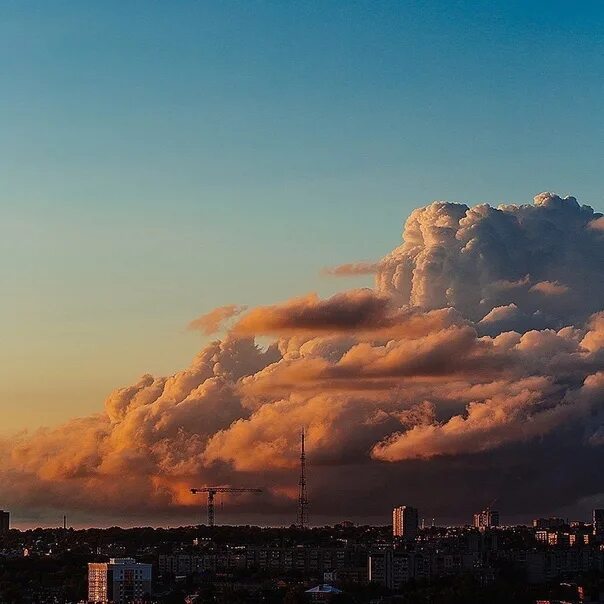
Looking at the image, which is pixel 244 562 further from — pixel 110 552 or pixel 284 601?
pixel 284 601

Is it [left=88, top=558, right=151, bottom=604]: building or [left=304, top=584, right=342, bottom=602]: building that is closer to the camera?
[left=304, top=584, right=342, bottom=602]: building

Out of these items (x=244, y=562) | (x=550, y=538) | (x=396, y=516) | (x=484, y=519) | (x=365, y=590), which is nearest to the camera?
(x=365, y=590)

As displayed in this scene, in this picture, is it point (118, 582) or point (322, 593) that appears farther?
point (118, 582)

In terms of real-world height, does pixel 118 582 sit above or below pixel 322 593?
above

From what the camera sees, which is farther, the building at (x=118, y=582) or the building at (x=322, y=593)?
the building at (x=118, y=582)

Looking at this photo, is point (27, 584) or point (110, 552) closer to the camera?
point (27, 584)

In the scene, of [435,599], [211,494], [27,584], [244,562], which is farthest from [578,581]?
[211,494]

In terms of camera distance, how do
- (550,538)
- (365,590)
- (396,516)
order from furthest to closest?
(396,516) < (550,538) < (365,590)
